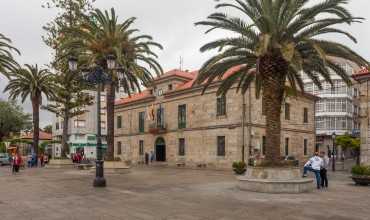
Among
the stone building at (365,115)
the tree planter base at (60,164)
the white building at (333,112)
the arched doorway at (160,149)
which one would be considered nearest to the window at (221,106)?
the arched doorway at (160,149)

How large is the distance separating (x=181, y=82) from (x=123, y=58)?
1574 cm

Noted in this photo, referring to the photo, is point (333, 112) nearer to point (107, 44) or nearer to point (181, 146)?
point (181, 146)

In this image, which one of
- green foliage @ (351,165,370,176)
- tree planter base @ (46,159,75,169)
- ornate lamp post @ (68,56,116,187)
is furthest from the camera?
tree planter base @ (46,159,75,169)

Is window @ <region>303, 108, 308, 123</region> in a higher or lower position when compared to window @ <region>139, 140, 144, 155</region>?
higher

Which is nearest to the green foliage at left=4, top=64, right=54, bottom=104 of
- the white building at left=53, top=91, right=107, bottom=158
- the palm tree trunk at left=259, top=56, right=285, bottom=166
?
the white building at left=53, top=91, right=107, bottom=158

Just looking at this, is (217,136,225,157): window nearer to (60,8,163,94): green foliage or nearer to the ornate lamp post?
(60,8,163,94): green foliage

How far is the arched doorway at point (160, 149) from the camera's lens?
1617 inches

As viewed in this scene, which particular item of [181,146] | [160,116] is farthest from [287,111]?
[160,116]

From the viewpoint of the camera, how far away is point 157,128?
40781 mm

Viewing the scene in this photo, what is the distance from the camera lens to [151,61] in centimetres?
2825

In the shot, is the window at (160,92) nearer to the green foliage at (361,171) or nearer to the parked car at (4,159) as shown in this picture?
the parked car at (4,159)

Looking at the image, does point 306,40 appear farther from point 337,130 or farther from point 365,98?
point 337,130

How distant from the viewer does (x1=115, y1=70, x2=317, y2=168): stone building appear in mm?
32562

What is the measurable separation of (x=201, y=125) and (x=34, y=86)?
1717cm
